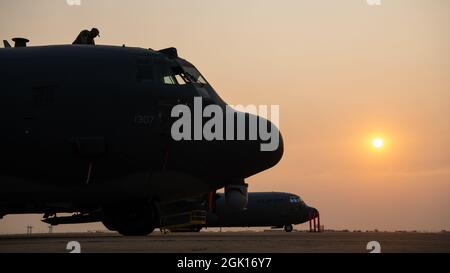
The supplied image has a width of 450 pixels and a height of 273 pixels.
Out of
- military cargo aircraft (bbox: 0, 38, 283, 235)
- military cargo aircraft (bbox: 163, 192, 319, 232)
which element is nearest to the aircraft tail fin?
military cargo aircraft (bbox: 0, 38, 283, 235)

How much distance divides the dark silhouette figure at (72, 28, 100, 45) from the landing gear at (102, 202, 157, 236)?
5123 millimetres

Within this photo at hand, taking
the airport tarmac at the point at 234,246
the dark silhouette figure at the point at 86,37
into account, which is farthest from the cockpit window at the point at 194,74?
the airport tarmac at the point at 234,246

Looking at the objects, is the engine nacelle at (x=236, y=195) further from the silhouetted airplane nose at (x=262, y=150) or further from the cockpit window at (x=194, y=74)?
the cockpit window at (x=194, y=74)

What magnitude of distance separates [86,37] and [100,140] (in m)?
4.98

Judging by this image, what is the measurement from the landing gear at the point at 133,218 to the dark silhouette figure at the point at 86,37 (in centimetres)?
512

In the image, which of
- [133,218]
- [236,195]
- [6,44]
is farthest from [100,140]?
[6,44]

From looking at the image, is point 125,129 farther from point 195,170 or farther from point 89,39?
point 89,39

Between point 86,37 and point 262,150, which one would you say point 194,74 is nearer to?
point 262,150

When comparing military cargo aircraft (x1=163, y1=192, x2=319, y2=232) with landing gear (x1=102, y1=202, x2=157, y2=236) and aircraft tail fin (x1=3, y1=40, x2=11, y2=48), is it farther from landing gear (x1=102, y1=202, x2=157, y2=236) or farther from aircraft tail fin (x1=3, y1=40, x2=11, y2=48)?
aircraft tail fin (x1=3, y1=40, x2=11, y2=48)

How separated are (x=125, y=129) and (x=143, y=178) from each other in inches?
52.3

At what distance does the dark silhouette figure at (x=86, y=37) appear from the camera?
63.2 feet
